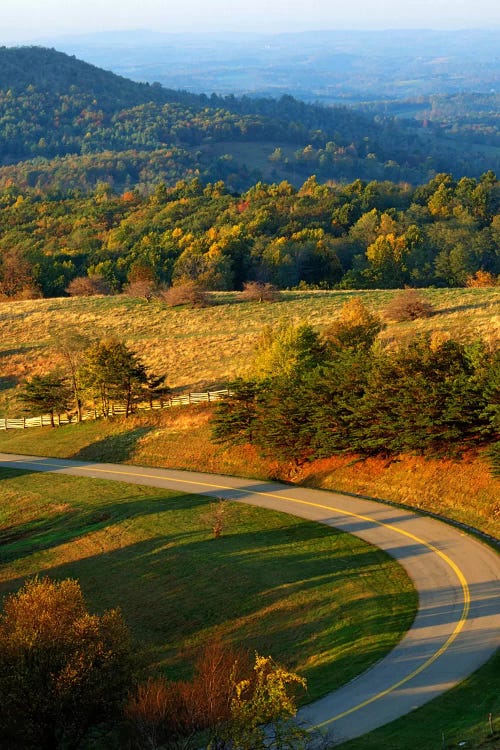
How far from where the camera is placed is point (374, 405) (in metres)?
43.9

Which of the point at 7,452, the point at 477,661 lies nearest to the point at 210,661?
the point at 477,661

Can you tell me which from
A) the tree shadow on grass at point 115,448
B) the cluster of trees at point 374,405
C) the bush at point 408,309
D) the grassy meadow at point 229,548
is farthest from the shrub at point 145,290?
the cluster of trees at point 374,405

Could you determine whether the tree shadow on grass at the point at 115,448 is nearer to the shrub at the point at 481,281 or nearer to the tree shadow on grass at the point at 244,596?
the tree shadow on grass at the point at 244,596

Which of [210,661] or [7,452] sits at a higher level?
[210,661]

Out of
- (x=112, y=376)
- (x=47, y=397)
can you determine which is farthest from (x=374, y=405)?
(x=47, y=397)

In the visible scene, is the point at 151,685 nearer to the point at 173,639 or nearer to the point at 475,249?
the point at 173,639

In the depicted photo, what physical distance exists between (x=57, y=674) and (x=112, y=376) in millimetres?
35295

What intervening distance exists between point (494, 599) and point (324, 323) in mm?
43583

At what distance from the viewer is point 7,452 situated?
2282 inches

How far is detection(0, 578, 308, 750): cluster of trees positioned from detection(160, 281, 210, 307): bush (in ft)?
198

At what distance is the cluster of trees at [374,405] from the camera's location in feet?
136

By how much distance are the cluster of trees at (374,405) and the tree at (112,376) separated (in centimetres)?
795

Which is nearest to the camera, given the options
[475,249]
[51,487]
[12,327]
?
[51,487]

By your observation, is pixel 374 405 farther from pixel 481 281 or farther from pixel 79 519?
pixel 481 281
